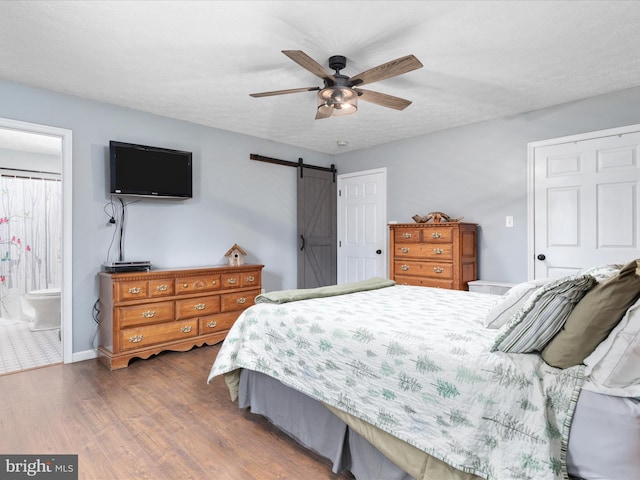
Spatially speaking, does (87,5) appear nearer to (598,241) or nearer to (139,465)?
(139,465)

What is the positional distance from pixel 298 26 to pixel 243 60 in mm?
604

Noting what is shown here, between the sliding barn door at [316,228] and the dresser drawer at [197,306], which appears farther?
the sliding barn door at [316,228]

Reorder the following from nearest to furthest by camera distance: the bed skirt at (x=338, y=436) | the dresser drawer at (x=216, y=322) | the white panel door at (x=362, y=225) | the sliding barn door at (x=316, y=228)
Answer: the bed skirt at (x=338, y=436), the dresser drawer at (x=216, y=322), the white panel door at (x=362, y=225), the sliding barn door at (x=316, y=228)

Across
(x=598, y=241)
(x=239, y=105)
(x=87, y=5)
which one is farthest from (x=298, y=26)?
(x=598, y=241)

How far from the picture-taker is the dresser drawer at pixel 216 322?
3848 mm

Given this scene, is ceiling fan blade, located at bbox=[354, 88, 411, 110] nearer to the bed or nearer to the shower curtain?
the bed

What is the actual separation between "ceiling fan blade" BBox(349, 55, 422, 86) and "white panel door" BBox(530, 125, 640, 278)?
7.36ft

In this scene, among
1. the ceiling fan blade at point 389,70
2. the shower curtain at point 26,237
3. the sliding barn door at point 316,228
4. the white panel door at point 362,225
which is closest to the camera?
the ceiling fan blade at point 389,70

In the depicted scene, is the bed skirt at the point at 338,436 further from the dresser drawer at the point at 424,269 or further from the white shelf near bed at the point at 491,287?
the white shelf near bed at the point at 491,287

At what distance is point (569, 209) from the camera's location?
11.9 ft

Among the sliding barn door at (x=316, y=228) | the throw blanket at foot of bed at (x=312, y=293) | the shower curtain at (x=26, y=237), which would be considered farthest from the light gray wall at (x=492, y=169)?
the shower curtain at (x=26, y=237)

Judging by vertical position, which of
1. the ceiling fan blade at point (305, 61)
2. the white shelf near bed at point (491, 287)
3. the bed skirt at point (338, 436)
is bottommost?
the bed skirt at point (338, 436)

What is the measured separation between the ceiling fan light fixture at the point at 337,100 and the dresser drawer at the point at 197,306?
222cm

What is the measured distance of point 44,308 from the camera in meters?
4.56
